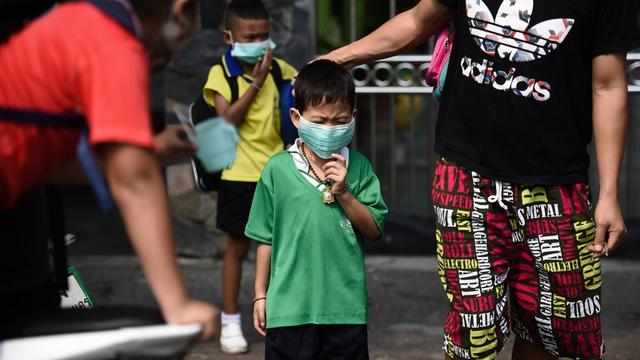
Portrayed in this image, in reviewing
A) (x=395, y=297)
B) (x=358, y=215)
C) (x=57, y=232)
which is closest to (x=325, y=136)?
(x=358, y=215)

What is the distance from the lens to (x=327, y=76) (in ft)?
12.2

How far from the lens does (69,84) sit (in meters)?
2.12

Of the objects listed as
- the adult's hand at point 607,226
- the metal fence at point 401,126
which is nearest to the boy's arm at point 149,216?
the adult's hand at point 607,226

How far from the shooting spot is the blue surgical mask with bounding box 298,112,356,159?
368 centimetres

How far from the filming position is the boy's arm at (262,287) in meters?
3.82

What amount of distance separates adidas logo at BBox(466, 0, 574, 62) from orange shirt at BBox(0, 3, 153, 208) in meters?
1.64

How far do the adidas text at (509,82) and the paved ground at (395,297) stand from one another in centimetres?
210

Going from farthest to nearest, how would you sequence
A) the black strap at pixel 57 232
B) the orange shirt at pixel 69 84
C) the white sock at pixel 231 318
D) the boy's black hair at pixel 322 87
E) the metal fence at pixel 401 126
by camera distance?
the metal fence at pixel 401 126
the white sock at pixel 231 318
the boy's black hair at pixel 322 87
the black strap at pixel 57 232
the orange shirt at pixel 69 84

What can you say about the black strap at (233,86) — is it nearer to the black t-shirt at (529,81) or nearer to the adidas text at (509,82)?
the black t-shirt at (529,81)

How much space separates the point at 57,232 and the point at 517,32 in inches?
58.9

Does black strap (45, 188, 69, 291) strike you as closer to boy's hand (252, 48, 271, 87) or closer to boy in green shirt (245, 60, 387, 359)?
boy in green shirt (245, 60, 387, 359)

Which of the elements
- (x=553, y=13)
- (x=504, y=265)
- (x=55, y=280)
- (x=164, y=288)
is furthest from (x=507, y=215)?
(x=164, y=288)

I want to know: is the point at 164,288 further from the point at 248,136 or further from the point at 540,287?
the point at 248,136

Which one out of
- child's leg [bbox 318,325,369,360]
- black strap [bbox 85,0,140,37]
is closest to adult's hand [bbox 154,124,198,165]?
black strap [bbox 85,0,140,37]
